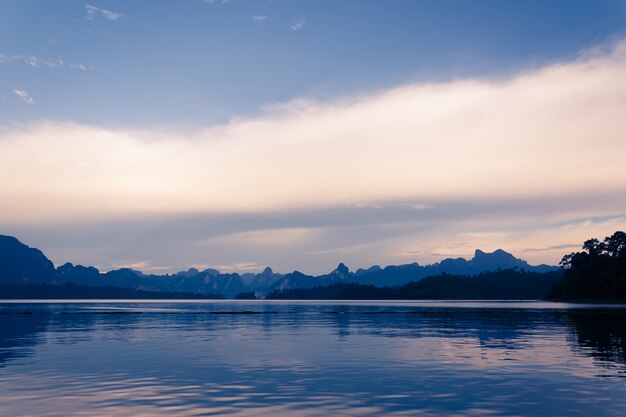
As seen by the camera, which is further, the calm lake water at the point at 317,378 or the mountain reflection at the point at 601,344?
the mountain reflection at the point at 601,344

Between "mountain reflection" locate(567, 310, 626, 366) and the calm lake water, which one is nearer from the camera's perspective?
the calm lake water

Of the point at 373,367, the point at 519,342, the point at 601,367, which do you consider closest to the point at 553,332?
the point at 519,342

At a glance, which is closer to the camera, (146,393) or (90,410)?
(90,410)

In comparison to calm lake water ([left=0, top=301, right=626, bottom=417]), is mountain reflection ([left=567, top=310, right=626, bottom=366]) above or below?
below

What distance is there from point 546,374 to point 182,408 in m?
26.2

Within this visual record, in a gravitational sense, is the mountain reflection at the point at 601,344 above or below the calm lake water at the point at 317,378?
below

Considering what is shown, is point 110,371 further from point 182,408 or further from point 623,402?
point 623,402

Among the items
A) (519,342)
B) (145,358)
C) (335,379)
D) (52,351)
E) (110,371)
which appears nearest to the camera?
(335,379)

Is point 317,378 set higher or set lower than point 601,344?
higher

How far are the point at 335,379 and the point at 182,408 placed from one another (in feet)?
43.4

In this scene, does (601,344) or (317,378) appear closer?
(317,378)

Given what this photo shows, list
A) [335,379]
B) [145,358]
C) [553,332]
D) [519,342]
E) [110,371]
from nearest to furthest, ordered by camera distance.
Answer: [335,379], [110,371], [145,358], [519,342], [553,332]

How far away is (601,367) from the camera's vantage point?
4656 centimetres

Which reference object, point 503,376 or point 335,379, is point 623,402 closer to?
point 503,376
